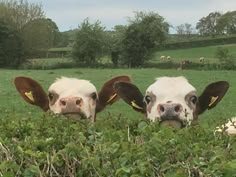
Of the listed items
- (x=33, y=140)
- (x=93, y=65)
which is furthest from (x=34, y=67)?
(x=33, y=140)

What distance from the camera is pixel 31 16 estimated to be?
5966cm

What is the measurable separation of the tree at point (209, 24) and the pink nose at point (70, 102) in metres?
75.9

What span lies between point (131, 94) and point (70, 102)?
81 centimetres

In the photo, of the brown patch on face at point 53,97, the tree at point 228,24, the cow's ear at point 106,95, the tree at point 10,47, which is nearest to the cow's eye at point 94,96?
the cow's ear at point 106,95

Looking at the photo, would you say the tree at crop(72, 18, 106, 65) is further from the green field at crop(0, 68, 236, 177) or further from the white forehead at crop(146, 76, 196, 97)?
the green field at crop(0, 68, 236, 177)

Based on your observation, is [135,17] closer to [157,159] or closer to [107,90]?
[107,90]

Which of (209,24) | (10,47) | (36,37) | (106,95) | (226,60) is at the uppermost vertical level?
(209,24)

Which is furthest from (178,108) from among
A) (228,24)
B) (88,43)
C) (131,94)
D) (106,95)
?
(228,24)

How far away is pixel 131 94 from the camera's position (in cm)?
757

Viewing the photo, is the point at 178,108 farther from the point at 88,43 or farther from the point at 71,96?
the point at 88,43

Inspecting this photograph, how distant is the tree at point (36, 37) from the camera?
55709 millimetres

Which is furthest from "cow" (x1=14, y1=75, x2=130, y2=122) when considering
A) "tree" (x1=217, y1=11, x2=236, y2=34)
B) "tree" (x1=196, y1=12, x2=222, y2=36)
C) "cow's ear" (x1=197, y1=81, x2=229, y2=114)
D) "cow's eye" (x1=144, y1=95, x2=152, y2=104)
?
"tree" (x1=196, y1=12, x2=222, y2=36)

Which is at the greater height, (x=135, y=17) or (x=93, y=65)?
(x=135, y=17)

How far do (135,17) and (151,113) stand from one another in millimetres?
47157
